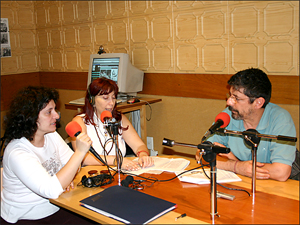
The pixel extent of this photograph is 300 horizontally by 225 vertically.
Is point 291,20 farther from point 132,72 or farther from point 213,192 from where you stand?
point 213,192

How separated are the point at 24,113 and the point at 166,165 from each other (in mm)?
953

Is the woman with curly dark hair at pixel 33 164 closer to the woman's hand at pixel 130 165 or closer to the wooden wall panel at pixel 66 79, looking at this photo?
the woman's hand at pixel 130 165

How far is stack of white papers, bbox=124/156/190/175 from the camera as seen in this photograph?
1.96 meters

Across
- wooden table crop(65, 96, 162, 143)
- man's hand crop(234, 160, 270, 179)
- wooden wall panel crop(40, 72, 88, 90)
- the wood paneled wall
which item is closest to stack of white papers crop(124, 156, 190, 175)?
man's hand crop(234, 160, 270, 179)

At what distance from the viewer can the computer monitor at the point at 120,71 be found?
11.8ft

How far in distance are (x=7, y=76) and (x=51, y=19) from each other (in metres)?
1.15

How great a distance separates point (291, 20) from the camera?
8.93ft

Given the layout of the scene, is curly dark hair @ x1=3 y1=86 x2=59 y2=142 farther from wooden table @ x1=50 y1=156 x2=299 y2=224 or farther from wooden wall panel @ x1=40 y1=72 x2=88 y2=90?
wooden wall panel @ x1=40 y1=72 x2=88 y2=90

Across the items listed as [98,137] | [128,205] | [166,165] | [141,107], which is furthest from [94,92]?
[128,205]

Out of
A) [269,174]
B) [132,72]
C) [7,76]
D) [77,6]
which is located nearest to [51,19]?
[77,6]

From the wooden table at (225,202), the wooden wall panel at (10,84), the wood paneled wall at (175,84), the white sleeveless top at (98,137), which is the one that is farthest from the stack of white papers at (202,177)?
the wooden wall panel at (10,84)

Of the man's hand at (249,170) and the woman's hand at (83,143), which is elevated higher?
the woman's hand at (83,143)

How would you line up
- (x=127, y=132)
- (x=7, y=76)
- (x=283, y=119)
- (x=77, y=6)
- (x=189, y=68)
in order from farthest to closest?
1. (x=7, y=76)
2. (x=77, y=6)
3. (x=189, y=68)
4. (x=127, y=132)
5. (x=283, y=119)

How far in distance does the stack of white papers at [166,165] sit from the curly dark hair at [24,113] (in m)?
0.69
